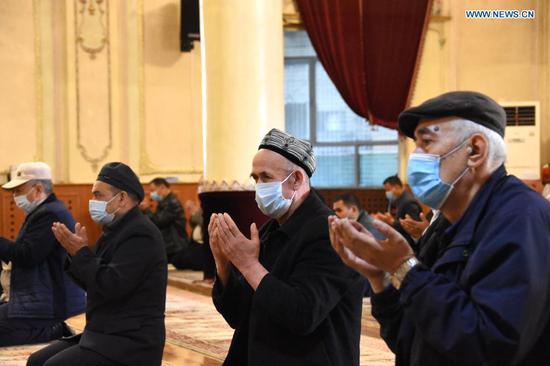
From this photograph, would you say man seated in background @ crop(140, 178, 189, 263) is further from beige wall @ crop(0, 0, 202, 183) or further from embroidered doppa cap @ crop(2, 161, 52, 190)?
embroidered doppa cap @ crop(2, 161, 52, 190)

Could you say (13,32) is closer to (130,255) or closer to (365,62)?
(365,62)

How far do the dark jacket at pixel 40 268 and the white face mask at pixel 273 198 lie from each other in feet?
7.84

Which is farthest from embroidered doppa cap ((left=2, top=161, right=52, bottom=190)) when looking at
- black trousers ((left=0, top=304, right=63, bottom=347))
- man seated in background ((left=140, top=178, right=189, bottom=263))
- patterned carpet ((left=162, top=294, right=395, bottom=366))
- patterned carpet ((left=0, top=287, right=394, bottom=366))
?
man seated in background ((left=140, top=178, right=189, bottom=263))

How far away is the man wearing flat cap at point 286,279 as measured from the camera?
7.64 feet

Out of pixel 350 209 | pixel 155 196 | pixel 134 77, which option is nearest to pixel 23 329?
pixel 350 209

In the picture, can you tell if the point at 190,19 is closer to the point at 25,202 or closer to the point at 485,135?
the point at 25,202

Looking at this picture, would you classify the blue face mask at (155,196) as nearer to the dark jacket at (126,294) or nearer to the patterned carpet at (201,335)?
the patterned carpet at (201,335)

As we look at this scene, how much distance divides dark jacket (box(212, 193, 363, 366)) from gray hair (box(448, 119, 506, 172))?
2.44ft

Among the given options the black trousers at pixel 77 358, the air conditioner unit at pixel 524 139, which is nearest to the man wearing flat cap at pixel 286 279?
the black trousers at pixel 77 358

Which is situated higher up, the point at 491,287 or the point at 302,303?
the point at 491,287

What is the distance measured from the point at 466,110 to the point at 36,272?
136 inches

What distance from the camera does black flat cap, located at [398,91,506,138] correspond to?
1763 millimetres

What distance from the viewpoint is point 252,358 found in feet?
8.01

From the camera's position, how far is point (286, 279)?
2451 millimetres
